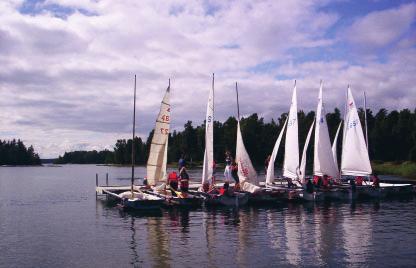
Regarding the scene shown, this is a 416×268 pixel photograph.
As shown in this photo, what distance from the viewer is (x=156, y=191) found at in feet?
137

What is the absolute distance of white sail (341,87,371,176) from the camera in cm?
4834

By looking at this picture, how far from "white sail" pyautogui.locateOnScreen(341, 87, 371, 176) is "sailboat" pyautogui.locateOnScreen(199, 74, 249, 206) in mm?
13552

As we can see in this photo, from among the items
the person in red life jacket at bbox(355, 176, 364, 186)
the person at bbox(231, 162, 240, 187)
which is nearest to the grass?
the person in red life jacket at bbox(355, 176, 364, 186)

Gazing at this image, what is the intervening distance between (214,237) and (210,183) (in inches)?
589

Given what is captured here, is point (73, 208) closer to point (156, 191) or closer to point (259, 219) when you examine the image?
point (156, 191)

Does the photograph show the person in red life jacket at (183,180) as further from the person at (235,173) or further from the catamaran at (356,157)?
the catamaran at (356,157)

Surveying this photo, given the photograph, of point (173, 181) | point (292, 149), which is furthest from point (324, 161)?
point (173, 181)

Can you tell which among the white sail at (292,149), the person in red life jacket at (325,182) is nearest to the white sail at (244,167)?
the white sail at (292,149)

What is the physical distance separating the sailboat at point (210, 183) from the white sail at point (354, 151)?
13.6m

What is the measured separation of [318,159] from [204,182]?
1127cm

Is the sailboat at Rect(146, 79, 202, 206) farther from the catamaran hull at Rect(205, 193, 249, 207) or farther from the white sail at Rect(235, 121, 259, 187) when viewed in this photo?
the white sail at Rect(235, 121, 259, 187)

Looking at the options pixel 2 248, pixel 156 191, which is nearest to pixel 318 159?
pixel 156 191

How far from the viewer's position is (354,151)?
159 ft

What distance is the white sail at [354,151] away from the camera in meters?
48.3
